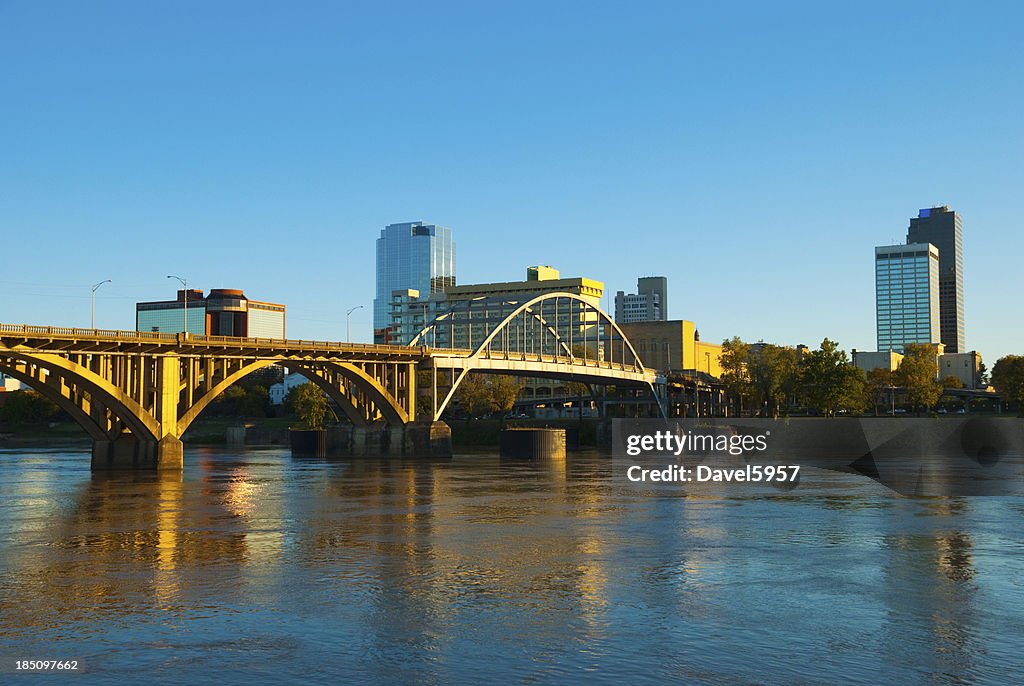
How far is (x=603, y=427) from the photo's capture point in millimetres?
145750

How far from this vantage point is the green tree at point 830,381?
143 meters

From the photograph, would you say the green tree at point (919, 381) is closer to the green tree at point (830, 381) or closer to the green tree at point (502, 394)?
the green tree at point (830, 381)

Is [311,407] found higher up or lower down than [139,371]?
lower down

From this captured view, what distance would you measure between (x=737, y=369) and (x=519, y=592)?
15165 cm

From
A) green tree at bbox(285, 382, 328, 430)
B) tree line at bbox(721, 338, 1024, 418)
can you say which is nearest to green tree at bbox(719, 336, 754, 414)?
tree line at bbox(721, 338, 1024, 418)

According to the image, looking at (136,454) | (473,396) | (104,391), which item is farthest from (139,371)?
(473,396)

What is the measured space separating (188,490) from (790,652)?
50459 millimetres

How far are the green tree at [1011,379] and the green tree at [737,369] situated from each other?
122ft

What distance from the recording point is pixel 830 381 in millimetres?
144125

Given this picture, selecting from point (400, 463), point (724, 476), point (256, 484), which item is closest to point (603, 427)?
point (400, 463)

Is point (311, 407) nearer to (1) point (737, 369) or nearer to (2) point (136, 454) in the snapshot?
(1) point (737, 369)

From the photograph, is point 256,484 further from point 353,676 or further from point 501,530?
point 353,676

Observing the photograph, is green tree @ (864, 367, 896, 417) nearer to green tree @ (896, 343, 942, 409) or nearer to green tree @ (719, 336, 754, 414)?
green tree @ (896, 343, 942, 409)

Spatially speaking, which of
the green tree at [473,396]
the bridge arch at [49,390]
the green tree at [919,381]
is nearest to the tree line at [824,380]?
the green tree at [919,381]
